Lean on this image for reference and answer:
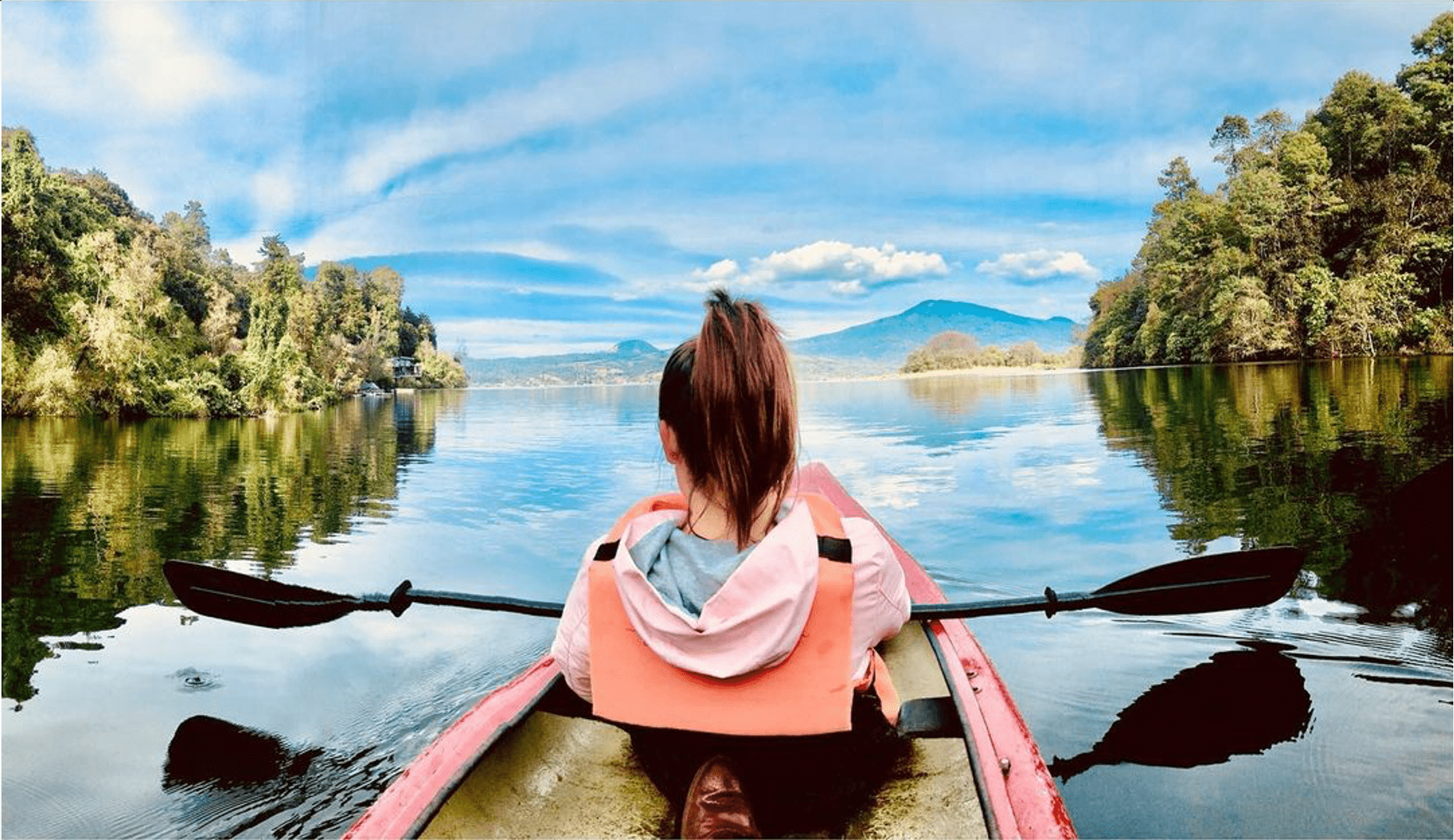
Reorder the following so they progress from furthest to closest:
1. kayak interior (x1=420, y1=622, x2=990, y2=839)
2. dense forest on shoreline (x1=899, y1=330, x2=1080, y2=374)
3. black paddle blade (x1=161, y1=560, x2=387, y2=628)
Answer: dense forest on shoreline (x1=899, y1=330, x2=1080, y2=374) → black paddle blade (x1=161, y1=560, x2=387, y2=628) → kayak interior (x1=420, y1=622, x2=990, y2=839)

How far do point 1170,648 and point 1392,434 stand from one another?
8208 millimetres

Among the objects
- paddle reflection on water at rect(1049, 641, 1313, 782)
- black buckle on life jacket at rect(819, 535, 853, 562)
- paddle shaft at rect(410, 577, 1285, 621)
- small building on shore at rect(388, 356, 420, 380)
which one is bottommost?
paddle reflection on water at rect(1049, 641, 1313, 782)

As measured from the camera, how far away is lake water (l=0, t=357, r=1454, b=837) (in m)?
2.31

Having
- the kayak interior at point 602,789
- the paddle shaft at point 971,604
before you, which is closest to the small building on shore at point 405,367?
the paddle shaft at point 971,604

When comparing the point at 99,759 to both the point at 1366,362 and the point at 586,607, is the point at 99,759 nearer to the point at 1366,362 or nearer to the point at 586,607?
the point at 586,607

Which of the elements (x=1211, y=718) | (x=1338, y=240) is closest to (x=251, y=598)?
(x=1211, y=718)

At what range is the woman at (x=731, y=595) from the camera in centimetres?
122

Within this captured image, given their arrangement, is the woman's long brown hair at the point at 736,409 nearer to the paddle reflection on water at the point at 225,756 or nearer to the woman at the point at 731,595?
the woman at the point at 731,595

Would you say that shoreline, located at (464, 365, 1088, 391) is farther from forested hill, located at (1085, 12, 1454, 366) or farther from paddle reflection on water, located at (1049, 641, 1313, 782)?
paddle reflection on water, located at (1049, 641, 1313, 782)

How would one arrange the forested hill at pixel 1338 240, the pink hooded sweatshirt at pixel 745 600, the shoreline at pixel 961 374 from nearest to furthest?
the pink hooded sweatshirt at pixel 745 600 → the forested hill at pixel 1338 240 → the shoreline at pixel 961 374

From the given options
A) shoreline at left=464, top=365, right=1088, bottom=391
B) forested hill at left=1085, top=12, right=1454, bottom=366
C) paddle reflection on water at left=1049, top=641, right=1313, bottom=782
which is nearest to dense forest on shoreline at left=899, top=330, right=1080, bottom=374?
shoreline at left=464, top=365, right=1088, bottom=391

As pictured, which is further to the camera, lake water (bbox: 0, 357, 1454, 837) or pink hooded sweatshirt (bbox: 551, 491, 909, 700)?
lake water (bbox: 0, 357, 1454, 837)

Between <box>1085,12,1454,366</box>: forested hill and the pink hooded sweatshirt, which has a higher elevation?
<box>1085,12,1454,366</box>: forested hill

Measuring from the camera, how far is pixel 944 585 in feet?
15.3
